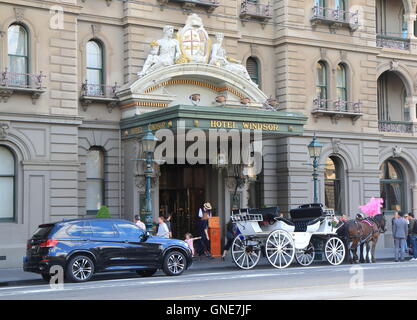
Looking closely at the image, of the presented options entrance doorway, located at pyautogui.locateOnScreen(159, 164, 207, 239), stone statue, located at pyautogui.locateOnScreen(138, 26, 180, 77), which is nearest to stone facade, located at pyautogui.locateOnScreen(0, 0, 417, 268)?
stone statue, located at pyautogui.locateOnScreen(138, 26, 180, 77)

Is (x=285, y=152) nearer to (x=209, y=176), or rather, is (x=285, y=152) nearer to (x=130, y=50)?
(x=209, y=176)

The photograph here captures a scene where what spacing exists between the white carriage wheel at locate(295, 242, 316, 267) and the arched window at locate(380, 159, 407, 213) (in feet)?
42.5

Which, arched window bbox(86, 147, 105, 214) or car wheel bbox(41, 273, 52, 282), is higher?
arched window bbox(86, 147, 105, 214)

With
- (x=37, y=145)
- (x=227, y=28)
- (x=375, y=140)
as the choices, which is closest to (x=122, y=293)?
(x=37, y=145)

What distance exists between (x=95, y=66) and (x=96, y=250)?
379 inches

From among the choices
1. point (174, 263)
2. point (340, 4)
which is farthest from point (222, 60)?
point (174, 263)

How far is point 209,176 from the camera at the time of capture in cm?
3027

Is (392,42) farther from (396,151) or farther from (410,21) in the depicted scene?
(396,151)

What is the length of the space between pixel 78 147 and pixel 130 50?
3909 mm

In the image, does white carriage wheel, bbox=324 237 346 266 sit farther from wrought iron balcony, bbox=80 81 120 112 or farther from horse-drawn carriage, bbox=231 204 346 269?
wrought iron balcony, bbox=80 81 120 112

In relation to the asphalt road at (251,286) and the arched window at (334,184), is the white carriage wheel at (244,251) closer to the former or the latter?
the asphalt road at (251,286)

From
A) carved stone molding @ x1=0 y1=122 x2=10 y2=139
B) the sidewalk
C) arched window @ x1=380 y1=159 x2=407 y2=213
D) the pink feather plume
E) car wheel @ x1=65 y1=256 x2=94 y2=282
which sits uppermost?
carved stone molding @ x1=0 y1=122 x2=10 y2=139

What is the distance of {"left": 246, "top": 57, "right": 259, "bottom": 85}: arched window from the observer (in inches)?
1259

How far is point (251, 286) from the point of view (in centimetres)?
1730
